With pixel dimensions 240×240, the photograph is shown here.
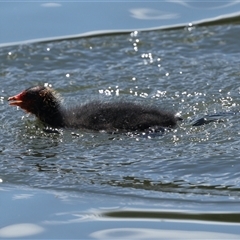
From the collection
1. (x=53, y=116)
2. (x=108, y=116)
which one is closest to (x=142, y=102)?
(x=108, y=116)

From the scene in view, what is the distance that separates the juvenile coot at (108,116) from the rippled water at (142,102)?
9cm

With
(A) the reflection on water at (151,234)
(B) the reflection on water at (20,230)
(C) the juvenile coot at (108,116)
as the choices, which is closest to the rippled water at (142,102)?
(C) the juvenile coot at (108,116)

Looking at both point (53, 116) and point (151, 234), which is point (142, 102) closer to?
point (53, 116)

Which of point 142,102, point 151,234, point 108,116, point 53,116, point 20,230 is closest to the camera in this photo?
point 151,234

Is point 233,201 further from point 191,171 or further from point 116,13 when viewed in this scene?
point 116,13

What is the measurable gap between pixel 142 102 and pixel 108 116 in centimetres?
72

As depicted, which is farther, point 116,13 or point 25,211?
point 116,13

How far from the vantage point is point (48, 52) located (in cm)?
956

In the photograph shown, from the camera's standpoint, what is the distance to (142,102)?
8.22 metres

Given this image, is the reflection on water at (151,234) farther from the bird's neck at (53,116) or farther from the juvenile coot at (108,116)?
the bird's neck at (53,116)

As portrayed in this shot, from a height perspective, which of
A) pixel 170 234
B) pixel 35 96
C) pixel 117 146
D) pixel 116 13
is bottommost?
pixel 170 234

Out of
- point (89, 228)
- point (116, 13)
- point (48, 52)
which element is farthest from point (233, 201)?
point (116, 13)

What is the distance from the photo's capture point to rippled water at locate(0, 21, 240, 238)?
647 cm

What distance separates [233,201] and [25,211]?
140 cm
